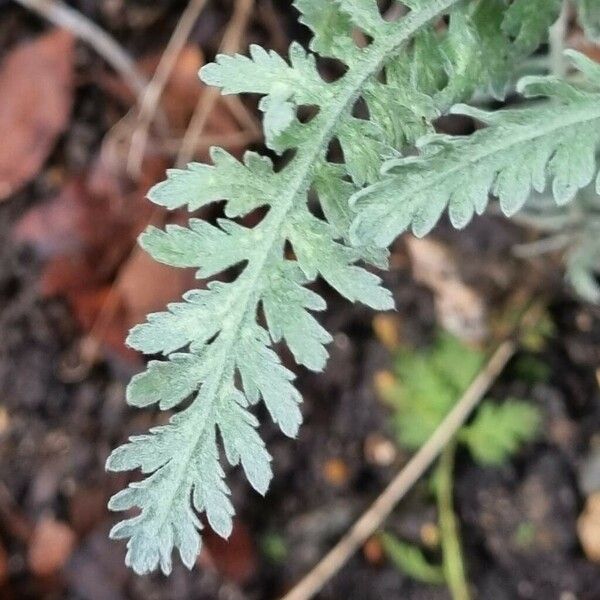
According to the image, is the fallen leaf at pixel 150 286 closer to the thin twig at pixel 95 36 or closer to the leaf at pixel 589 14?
the thin twig at pixel 95 36

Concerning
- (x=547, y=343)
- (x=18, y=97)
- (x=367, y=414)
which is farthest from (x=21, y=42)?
(x=547, y=343)

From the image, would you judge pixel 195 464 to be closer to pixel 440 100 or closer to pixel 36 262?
pixel 440 100

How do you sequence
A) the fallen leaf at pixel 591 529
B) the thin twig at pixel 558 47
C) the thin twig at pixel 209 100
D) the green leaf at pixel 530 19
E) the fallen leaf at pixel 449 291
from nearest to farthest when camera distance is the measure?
the green leaf at pixel 530 19 → the thin twig at pixel 558 47 → the fallen leaf at pixel 591 529 → the fallen leaf at pixel 449 291 → the thin twig at pixel 209 100

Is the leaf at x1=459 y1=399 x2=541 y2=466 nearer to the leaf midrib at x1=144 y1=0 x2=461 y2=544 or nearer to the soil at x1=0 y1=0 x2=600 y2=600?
the soil at x1=0 y1=0 x2=600 y2=600

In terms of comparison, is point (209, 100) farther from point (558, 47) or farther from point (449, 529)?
point (449, 529)

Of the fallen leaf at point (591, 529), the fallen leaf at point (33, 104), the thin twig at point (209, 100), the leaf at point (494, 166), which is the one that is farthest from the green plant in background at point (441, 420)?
the fallen leaf at point (33, 104)

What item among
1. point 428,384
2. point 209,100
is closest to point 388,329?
point 428,384
